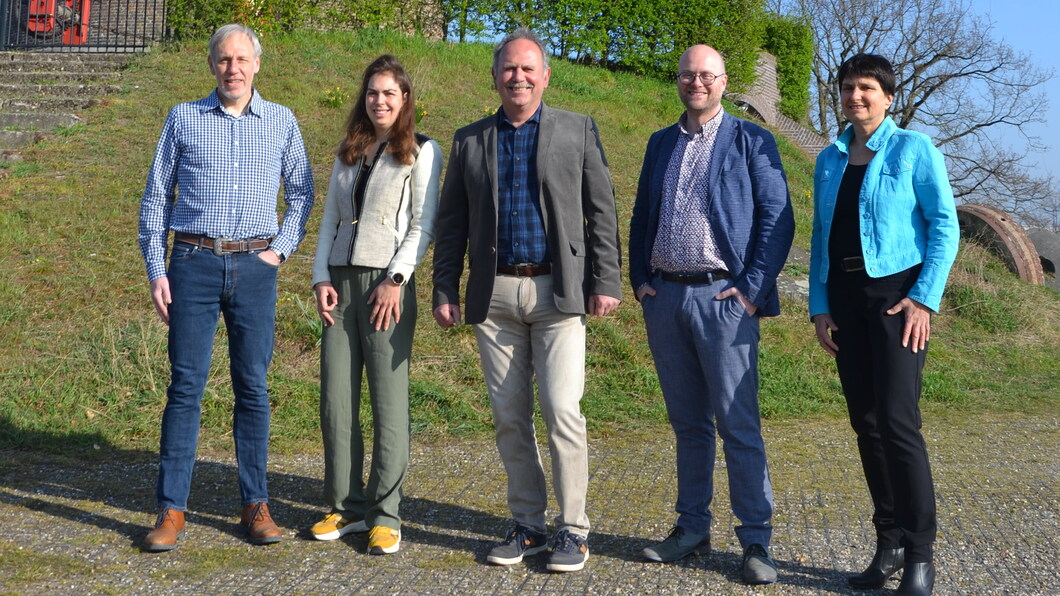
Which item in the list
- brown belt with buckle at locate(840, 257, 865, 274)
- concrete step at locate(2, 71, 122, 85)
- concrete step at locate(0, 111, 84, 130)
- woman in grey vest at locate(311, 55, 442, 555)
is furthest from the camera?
concrete step at locate(2, 71, 122, 85)

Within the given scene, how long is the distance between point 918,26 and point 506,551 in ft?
111

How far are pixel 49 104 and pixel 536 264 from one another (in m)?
10.5

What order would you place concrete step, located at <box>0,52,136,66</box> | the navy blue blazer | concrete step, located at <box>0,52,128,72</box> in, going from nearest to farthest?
1. the navy blue blazer
2. concrete step, located at <box>0,52,128,72</box>
3. concrete step, located at <box>0,52,136,66</box>

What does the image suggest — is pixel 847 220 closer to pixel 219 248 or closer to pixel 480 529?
pixel 480 529

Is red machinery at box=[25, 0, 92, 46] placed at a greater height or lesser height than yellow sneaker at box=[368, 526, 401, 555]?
greater

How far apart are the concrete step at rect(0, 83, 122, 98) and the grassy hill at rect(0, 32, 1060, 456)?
348 millimetres

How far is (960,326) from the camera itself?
973cm

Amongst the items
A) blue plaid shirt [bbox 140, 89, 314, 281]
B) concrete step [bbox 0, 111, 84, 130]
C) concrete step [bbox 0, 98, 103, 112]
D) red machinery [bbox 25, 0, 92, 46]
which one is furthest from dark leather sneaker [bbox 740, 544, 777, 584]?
red machinery [bbox 25, 0, 92, 46]

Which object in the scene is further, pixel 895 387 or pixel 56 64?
pixel 56 64

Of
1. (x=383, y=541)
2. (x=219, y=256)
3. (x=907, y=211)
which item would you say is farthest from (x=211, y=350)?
(x=907, y=211)

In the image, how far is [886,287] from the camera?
3725 mm

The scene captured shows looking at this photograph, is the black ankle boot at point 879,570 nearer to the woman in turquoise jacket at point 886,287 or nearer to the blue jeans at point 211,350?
the woman in turquoise jacket at point 886,287

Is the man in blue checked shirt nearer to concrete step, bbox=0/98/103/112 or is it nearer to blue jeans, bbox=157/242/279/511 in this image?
blue jeans, bbox=157/242/279/511

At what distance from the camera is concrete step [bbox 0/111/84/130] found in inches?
457
